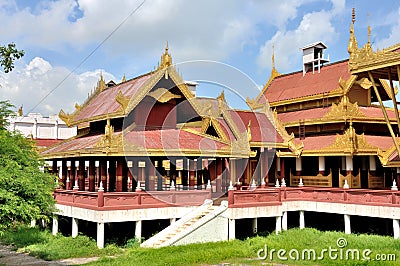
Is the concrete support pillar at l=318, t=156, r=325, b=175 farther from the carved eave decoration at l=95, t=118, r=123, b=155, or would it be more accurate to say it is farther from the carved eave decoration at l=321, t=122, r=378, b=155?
the carved eave decoration at l=95, t=118, r=123, b=155

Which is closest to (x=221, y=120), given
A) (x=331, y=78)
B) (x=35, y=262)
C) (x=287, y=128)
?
(x=287, y=128)

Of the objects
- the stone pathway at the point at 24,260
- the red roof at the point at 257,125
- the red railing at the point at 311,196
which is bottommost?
the stone pathway at the point at 24,260

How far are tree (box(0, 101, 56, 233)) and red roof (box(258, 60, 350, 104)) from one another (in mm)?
18521

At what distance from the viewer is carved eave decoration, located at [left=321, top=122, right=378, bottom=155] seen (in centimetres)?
2356

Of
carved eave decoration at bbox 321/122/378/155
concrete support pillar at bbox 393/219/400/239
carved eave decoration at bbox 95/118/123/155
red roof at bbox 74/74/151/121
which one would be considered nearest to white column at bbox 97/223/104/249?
carved eave decoration at bbox 95/118/123/155

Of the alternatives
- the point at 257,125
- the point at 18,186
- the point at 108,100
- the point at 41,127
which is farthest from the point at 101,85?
the point at 41,127

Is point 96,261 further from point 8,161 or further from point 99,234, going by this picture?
point 8,161

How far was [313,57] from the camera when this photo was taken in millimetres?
32062

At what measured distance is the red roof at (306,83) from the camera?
28.5 m

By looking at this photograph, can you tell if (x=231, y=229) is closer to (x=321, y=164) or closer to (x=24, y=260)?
(x=321, y=164)

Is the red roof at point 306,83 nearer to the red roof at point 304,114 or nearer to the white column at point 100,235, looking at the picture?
the red roof at point 304,114

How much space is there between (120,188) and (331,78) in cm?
1543

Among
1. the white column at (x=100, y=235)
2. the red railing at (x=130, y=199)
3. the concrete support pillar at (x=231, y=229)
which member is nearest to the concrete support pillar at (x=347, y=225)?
the concrete support pillar at (x=231, y=229)

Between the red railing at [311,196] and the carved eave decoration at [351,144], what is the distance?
2.57 m
